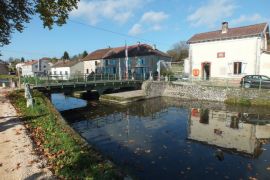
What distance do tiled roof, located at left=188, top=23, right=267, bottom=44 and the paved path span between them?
25.2 metres

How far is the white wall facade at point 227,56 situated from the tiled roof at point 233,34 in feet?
1.66

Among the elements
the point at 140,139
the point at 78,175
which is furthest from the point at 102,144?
the point at 78,175

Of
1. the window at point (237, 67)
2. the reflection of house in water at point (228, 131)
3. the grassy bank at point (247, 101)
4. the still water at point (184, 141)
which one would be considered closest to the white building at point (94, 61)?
the window at point (237, 67)

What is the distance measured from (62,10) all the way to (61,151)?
12392 millimetres

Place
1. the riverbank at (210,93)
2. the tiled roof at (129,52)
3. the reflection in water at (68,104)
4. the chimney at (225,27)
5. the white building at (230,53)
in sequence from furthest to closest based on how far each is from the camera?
1. the tiled roof at (129,52)
2. the chimney at (225,27)
3. the white building at (230,53)
4. the reflection in water at (68,104)
5. the riverbank at (210,93)

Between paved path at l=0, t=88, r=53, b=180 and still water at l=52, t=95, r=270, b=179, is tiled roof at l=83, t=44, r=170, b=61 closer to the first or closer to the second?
still water at l=52, t=95, r=270, b=179

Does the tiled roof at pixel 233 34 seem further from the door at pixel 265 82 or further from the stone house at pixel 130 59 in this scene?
the stone house at pixel 130 59

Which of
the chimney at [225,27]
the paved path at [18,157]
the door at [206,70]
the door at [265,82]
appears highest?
the chimney at [225,27]

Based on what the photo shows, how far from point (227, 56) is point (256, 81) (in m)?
5.41

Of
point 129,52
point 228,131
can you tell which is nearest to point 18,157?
point 228,131

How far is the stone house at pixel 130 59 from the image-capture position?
4275 centimetres

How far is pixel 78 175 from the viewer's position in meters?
5.78

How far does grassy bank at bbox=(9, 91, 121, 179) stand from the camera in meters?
5.92

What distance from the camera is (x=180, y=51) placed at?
66.9 m
